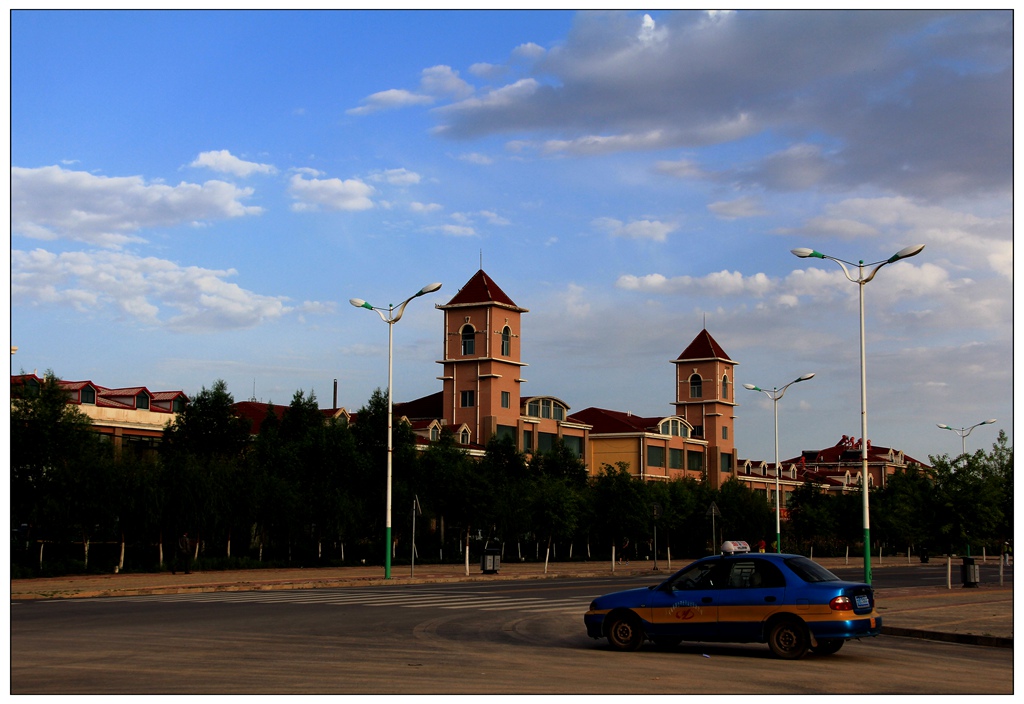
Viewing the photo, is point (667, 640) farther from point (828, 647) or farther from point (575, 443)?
point (575, 443)

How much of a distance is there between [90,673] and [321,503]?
39003mm

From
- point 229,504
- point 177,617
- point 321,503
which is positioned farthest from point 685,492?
Answer: point 177,617

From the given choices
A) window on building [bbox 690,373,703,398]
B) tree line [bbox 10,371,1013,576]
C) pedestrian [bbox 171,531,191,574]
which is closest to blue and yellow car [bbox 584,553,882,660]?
tree line [bbox 10,371,1013,576]

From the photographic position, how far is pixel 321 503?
51.1m

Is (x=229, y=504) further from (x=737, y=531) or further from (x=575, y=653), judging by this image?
(x=737, y=531)

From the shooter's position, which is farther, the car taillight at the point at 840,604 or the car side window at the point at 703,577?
the car side window at the point at 703,577

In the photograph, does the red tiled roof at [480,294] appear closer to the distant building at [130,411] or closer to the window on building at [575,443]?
the window on building at [575,443]

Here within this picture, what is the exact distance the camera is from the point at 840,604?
1420 cm

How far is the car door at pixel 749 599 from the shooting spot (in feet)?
47.9

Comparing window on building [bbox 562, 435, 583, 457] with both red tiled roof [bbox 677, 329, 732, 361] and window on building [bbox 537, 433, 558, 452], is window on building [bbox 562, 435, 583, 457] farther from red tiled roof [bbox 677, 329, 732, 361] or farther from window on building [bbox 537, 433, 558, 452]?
red tiled roof [bbox 677, 329, 732, 361]

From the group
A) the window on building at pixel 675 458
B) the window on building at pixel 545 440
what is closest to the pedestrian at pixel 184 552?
the window on building at pixel 545 440

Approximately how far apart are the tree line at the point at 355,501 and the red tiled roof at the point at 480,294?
1205cm

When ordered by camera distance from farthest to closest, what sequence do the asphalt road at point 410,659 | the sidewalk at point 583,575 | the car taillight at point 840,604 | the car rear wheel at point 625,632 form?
1. the sidewalk at point 583,575
2. the car rear wheel at point 625,632
3. the car taillight at point 840,604
4. the asphalt road at point 410,659

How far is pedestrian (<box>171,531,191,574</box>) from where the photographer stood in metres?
39.4
